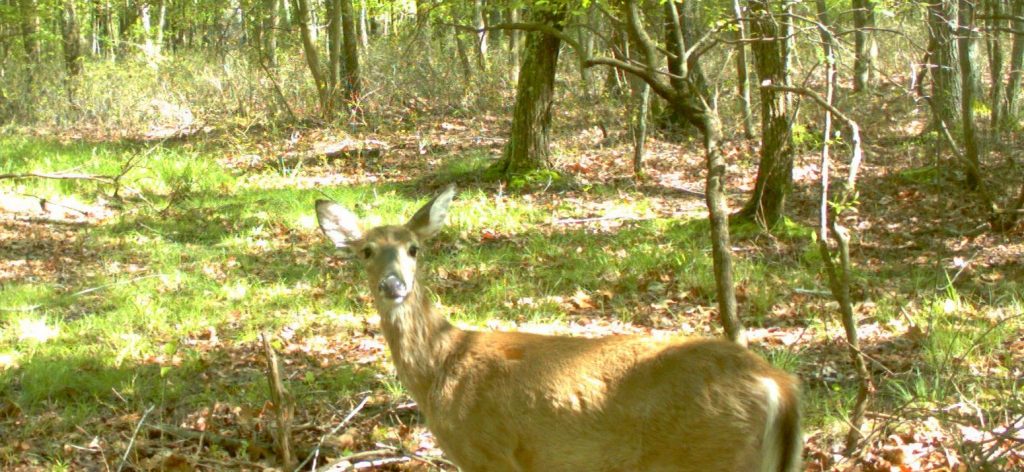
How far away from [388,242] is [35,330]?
12.9 ft

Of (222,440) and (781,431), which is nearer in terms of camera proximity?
(781,431)

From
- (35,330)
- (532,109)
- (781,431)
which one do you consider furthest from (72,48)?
(781,431)

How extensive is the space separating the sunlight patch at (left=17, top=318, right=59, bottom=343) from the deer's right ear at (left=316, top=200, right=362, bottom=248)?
11.0ft

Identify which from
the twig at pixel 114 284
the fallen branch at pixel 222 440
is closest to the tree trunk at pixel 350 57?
the twig at pixel 114 284

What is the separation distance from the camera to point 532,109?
1286 cm

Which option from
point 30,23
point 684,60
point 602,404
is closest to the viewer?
point 602,404

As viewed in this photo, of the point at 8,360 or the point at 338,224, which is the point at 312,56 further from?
the point at 338,224

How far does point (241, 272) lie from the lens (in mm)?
8812

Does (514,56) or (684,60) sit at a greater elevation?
(514,56)

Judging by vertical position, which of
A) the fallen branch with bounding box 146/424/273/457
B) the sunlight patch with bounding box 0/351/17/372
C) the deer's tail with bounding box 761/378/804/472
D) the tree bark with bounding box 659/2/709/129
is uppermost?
the tree bark with bounding box 659/2/709/129

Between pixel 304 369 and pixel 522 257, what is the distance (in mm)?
3037

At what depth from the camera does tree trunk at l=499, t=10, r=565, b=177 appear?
42.0 ft

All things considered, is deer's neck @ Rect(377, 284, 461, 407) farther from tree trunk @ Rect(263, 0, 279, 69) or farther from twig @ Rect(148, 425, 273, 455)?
tree trunk @ Rect(263, 0, 279, 69)

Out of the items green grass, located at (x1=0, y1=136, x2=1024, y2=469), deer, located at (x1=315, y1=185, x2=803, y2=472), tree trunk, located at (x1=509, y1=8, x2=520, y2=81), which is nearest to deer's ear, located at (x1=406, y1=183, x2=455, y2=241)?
deer, located at (x1=315, y1=185, x2=803, y2=472)
